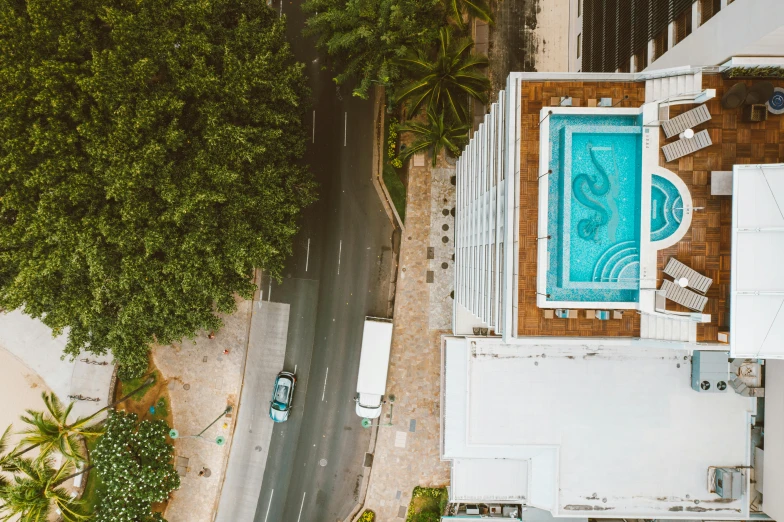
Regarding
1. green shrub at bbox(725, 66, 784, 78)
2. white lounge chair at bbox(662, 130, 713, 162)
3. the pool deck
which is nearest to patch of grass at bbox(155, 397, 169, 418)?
the pool deck

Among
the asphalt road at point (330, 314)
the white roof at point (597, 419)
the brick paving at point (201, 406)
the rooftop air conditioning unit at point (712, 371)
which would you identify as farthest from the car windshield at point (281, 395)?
the rooftop air conditioning unit at point (712, 371)

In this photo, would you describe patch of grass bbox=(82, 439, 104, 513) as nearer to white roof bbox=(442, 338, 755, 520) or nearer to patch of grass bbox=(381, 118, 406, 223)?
white roof bbox=(442, 338, 755, 520)

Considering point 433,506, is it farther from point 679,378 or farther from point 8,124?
point 8,124

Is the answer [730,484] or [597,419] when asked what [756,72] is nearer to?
[597,419]

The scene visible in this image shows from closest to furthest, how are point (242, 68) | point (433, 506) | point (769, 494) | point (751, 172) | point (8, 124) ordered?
point (751, 172) → point (8, 124) → point (242, 68) → point (769, 494) → point (433, 506)

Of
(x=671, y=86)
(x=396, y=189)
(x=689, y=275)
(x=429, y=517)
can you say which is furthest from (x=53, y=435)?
(x=671, y=86)

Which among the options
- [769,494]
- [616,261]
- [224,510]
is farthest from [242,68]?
[769,494]
